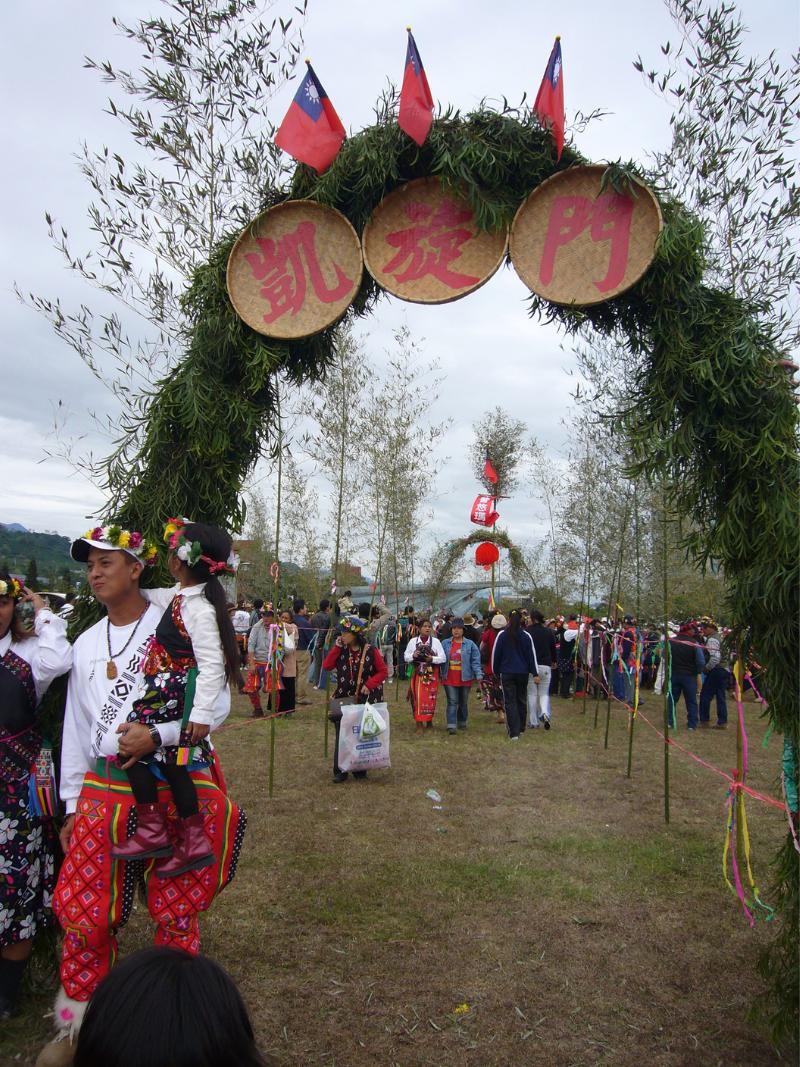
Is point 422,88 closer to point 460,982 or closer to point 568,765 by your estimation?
point 460,982

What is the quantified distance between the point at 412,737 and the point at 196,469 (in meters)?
6.92

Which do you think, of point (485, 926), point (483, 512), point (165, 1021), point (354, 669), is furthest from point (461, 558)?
point (165, 1021)

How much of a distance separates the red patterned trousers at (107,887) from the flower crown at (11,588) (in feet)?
2.67

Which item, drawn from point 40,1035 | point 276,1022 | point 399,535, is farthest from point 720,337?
point 399,535

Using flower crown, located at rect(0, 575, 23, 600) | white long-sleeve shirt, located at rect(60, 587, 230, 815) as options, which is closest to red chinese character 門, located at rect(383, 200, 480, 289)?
white long-sleeve shirt, located at rect(60, 587, 230, 815)

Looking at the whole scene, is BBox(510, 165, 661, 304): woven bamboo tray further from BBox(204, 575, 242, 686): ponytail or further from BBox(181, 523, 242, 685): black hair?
BBox(204, 575, 242, 686): ponytail

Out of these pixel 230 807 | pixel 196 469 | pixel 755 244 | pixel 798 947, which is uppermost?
pixel 755 244

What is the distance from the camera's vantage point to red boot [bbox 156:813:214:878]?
8.79 ft

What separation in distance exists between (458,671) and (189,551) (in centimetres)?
764

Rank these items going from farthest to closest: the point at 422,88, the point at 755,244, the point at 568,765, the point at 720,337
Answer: the point at 568,765 → the point at 755,244 → the point at 422,88 → the point at 720,337

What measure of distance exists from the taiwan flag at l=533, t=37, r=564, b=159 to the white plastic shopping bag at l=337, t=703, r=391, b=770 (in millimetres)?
4848

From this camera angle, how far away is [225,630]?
2.73 meters

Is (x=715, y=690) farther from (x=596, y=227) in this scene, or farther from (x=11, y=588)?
(x=11, y=588)

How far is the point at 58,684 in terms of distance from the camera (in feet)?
11.1
